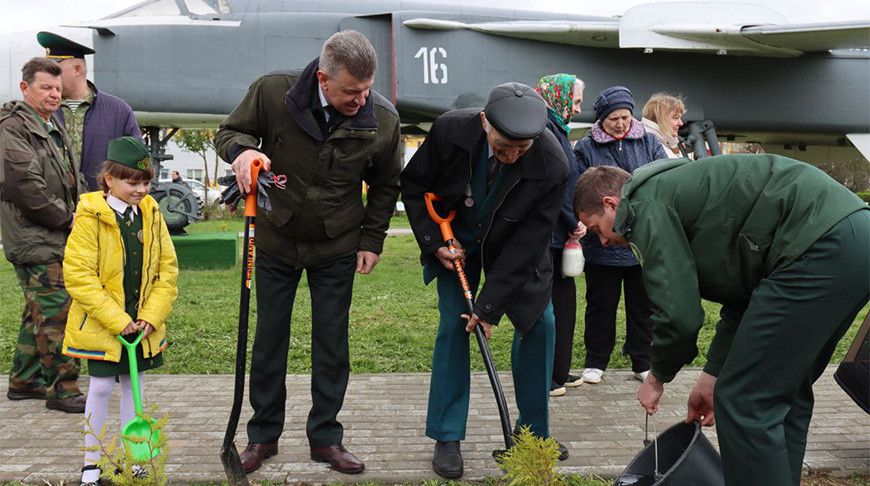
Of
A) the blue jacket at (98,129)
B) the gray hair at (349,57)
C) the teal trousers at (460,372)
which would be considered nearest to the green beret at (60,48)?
the blue jacket at (98,129)

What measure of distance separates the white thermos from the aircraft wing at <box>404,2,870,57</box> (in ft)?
22.1

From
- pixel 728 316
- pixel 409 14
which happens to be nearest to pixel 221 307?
pixel 409 14

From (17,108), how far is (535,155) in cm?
288

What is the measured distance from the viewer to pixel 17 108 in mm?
4168

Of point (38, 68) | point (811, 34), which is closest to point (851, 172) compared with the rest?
point (811, 34)

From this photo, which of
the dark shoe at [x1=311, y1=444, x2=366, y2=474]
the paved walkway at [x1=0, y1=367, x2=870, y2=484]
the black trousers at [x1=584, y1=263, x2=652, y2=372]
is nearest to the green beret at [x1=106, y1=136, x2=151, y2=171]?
the paved walkway at [x1=0, y1=367, x2=870, y2=484]

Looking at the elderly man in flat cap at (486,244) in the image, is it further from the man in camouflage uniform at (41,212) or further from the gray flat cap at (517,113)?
the man in camouflage uniform at (41,212)

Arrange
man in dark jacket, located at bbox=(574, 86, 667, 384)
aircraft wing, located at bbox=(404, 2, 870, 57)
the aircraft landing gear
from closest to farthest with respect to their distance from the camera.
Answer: man in dark jacket, located at bbox=(574, 86, 667, 384) < aircraft wing, located at bbox=(404, 2, 870, 57) < the aircraft landing gear

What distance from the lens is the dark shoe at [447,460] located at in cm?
337

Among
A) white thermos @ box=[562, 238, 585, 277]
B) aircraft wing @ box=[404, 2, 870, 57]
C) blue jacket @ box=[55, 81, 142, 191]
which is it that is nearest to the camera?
white thermos @ box=[562, 238, 585, 277]

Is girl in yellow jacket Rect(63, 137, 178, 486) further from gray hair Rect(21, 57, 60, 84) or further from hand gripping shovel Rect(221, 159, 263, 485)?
gray hair Rect(21, 57, 60, 84)

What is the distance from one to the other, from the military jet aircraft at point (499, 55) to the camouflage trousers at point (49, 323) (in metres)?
6.23

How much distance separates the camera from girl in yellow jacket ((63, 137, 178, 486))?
3195 millimetres

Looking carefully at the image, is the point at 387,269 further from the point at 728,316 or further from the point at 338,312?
the point at 728,316
